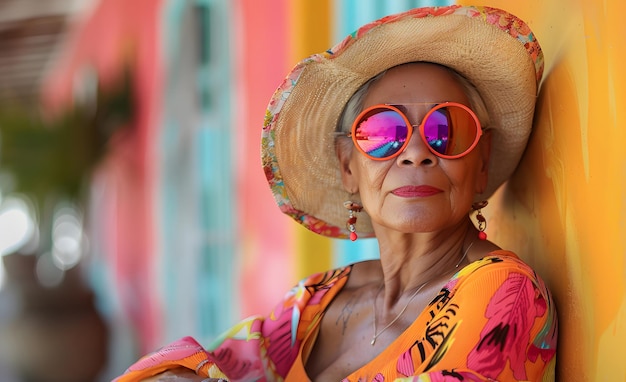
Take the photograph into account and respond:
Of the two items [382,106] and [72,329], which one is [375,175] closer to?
[382,106]

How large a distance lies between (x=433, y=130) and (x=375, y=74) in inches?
12.6

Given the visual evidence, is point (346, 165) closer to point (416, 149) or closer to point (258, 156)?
point (416, 149)

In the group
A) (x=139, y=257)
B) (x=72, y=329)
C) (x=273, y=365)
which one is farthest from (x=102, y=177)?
(x=273, y=365)

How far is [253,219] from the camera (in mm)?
5586

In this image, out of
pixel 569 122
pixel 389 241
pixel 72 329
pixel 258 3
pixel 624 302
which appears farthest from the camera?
pixel 72 329

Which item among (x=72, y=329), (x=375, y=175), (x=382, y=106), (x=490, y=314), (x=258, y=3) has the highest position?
(x=258, y=3)

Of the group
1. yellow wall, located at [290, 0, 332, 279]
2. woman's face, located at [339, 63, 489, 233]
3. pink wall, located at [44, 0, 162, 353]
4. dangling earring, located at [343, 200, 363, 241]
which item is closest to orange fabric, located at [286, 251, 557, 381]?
woman's face, located at [339, 63, 489, 233]

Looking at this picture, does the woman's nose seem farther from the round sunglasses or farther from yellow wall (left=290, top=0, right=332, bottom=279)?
yellow wall (left=290, top=0, right=332, bottom=279)

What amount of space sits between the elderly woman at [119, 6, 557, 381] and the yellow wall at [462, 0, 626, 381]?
0.08 m

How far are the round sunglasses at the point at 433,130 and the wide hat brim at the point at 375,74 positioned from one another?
18 cm

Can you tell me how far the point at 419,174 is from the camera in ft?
7.00

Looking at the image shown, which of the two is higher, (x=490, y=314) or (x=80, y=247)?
(x=490, y=314)

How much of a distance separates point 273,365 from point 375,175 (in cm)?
65

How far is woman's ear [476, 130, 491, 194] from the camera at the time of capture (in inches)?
90.8
